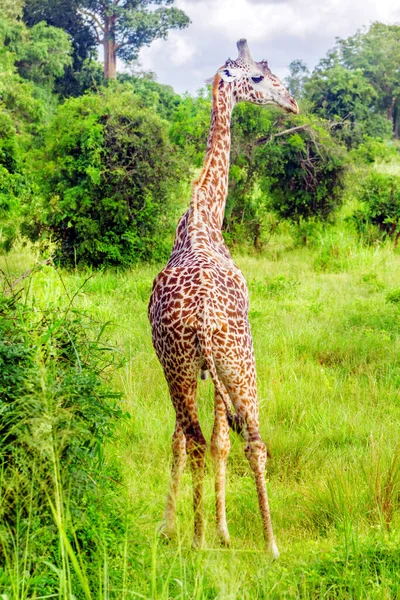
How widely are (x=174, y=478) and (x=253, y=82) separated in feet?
9.65

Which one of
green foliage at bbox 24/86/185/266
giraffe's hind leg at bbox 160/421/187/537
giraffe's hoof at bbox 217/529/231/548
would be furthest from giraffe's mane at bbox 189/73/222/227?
Answer: green foliage at bbox 24/86/185/266

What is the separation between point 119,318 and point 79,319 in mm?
4013

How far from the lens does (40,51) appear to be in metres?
27.3

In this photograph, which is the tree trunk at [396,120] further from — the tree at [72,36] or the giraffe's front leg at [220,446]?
the giraffe's front leg at [220,446]

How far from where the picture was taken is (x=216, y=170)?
465 centimetres

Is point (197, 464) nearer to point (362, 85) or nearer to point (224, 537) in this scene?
point (224, 537)

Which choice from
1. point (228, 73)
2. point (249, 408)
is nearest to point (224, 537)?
point (249, 408)

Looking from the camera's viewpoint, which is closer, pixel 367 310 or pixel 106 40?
pixel 367 310

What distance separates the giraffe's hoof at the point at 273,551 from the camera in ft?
11.6

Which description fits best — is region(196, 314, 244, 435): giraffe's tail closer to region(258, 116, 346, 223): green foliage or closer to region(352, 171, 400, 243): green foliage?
region(258, 116, 346, 223): green foliage

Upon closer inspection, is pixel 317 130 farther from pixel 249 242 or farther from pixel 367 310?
pixel 367 310

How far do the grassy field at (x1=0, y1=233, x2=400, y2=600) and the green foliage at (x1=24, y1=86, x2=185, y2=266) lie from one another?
1768mm

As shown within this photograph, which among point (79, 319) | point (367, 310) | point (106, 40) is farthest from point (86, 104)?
point (106, 40)

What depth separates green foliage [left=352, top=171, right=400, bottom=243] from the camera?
12789 millimetres
